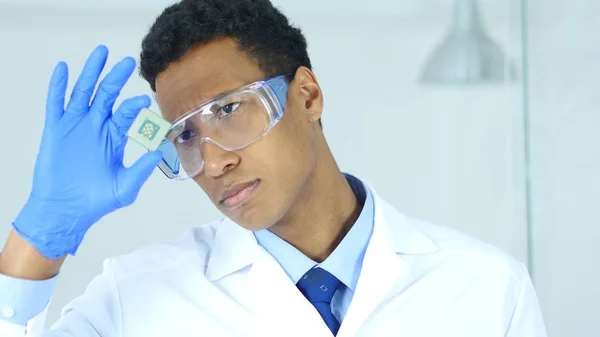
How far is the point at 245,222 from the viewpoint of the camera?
62.3 inches

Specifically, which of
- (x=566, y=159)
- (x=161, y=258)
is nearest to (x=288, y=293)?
(x=161, y=258)

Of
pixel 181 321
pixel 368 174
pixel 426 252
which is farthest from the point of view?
pixel 368 174

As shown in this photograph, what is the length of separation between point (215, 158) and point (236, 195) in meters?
0.09

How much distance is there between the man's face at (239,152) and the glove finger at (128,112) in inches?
6.2

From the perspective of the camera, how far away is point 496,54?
300 cm

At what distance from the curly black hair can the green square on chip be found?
0.82ft

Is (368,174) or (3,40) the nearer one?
(3,40)

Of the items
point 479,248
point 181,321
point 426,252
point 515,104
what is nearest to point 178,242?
point 181,321

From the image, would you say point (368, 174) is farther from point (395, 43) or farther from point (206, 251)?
point (206, 251)

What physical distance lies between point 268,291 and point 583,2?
1.93m

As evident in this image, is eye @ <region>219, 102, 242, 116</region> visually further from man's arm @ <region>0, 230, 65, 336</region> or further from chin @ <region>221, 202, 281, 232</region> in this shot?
man's arm @ <region>0, 230, 65, 336</region>

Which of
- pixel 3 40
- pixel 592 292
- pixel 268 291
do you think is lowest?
pixel 592 292

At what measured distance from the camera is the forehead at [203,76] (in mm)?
1583

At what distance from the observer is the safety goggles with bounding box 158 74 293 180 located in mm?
1536
